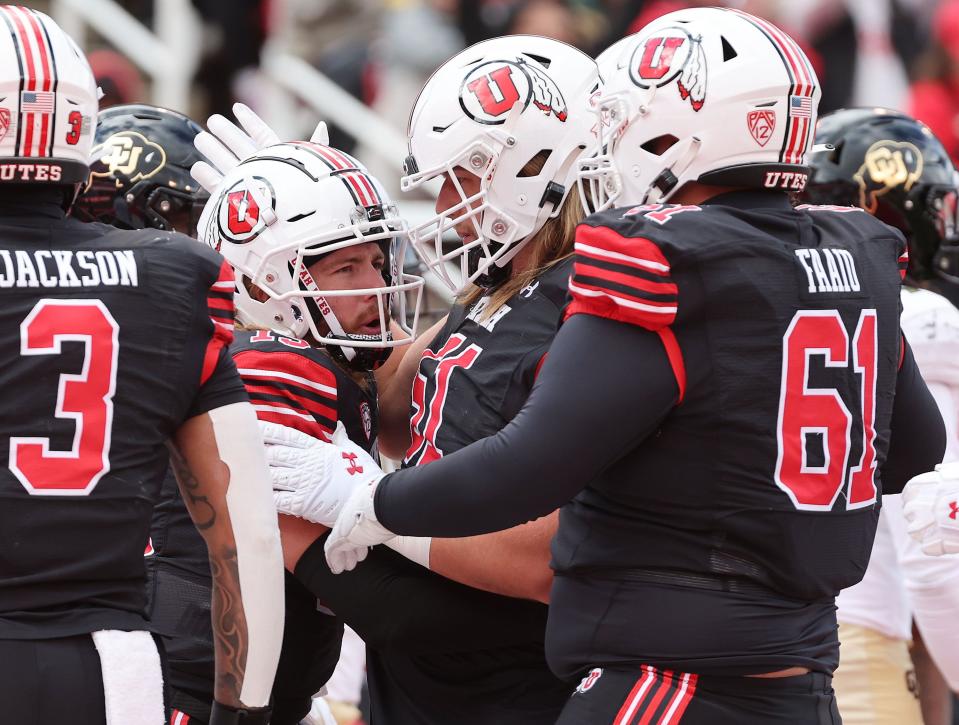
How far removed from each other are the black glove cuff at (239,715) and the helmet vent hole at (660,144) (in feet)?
4.45

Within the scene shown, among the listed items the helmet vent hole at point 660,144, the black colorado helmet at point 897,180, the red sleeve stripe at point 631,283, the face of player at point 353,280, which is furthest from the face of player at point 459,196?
the black colorado helmet at point 897,180

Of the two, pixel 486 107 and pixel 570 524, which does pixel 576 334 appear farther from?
pixel 486 107

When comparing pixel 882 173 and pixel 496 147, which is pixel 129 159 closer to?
pixel 496 147

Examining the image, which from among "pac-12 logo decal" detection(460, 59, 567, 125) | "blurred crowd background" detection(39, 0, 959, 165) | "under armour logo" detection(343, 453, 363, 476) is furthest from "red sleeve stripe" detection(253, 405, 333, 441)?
"blurred crowd background" detection(39, 0, 959, 165)

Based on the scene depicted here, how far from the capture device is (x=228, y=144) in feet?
13.5

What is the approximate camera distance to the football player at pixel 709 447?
8.87ft

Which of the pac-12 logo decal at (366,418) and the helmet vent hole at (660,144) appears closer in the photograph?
the helmet vent hole at (660,144)

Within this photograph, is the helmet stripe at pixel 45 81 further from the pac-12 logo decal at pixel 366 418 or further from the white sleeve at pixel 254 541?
the pac-12 logo decal at pixel 366 418

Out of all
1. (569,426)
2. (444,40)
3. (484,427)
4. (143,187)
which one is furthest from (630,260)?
(444,40)

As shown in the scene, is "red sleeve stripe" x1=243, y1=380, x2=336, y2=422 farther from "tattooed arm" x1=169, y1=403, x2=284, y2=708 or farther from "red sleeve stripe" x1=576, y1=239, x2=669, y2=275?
"red sleeve stripe" x1=576, y1=239, x2=669, y2=275

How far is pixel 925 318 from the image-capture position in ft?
14.2

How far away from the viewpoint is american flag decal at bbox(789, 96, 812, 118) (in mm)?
2982

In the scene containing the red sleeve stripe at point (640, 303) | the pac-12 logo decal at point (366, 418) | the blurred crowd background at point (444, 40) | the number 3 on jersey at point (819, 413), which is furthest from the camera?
the blurred crowd background at point (444, 40)

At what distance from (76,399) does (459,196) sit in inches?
48.4
